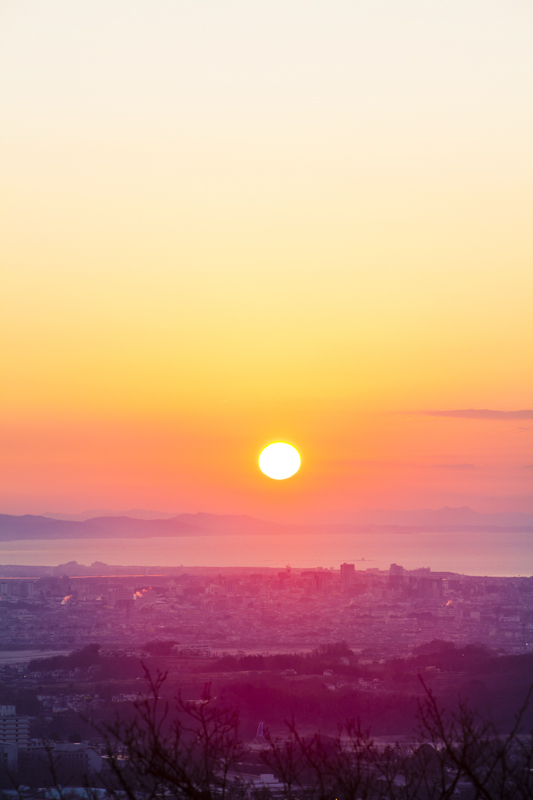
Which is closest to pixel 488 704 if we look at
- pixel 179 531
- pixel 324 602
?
pixel 324 602

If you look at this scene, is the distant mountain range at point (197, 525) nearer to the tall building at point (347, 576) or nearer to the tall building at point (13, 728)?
the tall building at point (347, 576)

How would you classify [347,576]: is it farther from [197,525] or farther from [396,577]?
[197,525]

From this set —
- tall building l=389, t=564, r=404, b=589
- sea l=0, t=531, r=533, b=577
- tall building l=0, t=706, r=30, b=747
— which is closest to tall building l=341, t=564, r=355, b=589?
tall building l=389, t=564, r=404, b=589

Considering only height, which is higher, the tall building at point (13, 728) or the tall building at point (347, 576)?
the tall building at point (347, 576)

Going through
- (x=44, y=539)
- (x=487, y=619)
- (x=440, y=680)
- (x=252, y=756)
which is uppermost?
(x=44, y=539)

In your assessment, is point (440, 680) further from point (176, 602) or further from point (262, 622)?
point (176, 602)

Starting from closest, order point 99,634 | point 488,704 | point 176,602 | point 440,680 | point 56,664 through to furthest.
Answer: point 488,704 → point 440,680 → point 56,664 → point 99,634 → point 176,602

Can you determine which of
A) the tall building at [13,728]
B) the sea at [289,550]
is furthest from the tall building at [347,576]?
the tall building at [13,728]
